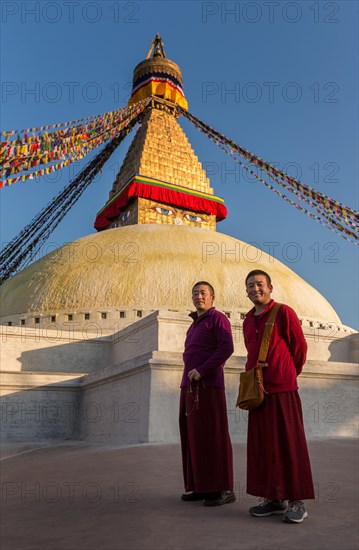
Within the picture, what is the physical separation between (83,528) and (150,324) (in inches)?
239

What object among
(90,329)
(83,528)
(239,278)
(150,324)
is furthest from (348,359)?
(83,528)

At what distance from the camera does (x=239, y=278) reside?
11594 millimetres

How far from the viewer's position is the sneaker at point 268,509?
8.45 feet

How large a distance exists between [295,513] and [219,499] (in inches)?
21.0


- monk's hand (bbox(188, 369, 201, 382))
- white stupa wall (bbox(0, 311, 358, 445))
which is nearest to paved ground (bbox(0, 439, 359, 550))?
monk's hand (bbox(188, 369, 201, 382))

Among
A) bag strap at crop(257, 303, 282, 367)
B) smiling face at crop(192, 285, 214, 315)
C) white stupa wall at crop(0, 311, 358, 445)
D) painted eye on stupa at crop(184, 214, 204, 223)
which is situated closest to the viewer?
bag strap at crop(257, 303, 282, 367)

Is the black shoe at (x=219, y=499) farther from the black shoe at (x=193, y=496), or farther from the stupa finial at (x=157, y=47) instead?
the stupa finial at (x=157, y=47)

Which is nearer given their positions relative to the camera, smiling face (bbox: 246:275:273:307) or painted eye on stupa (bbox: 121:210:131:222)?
smiling face (bbox: 246:275:273:307)

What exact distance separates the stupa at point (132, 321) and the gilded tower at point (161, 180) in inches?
3.0

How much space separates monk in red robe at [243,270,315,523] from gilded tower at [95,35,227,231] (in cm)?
1434

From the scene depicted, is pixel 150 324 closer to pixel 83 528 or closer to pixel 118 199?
pixel 83 528

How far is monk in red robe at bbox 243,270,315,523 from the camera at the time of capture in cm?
257

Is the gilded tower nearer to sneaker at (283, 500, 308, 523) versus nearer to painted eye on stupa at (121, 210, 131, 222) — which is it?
painted eye on stupa at (121, 210, 131, 222)

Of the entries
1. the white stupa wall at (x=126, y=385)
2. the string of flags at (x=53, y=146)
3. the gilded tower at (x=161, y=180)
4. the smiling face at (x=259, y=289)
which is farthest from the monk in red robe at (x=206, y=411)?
the gilded tower at (x=161, y=180)
